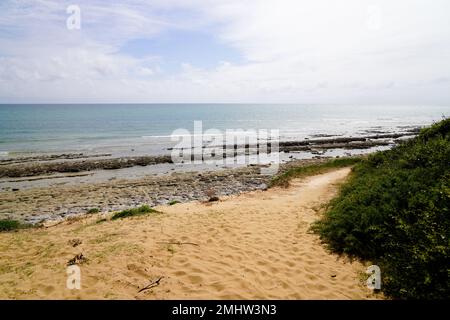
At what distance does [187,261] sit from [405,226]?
4968 millimetres

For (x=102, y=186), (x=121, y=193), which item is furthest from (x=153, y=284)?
(x=102, y=186)

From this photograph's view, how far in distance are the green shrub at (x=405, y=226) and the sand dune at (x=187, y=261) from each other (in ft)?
1.88

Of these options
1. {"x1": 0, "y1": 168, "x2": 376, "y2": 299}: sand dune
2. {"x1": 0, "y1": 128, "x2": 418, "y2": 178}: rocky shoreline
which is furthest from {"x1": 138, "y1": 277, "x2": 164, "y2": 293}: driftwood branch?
{"x1": 0, "y1": 128, "x2": 418, "y2": 178}: rocky shoreline

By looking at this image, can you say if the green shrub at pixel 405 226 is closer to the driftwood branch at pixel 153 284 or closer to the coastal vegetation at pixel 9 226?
the driftwood branch at pixel 153 284

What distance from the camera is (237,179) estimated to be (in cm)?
2338

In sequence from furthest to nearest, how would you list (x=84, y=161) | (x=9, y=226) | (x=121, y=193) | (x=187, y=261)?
1. (x=84, y=161)
2. (x=121, y=193)
3. (x=9, y=226)
4. (x=187, y=261)

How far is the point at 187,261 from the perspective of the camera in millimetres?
6805

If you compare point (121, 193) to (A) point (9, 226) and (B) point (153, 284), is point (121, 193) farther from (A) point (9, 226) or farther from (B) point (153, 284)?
(B) point (153, 284)

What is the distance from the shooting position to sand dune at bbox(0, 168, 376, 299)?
18.4 ft

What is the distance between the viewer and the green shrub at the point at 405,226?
536cm

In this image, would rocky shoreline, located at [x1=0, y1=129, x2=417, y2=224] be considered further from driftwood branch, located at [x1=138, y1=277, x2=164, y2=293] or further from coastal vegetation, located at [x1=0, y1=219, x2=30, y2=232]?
driftwood branch, located at [x1=138, y1=277, x2=164, y2=293]

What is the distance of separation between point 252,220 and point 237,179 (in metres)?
13.2
